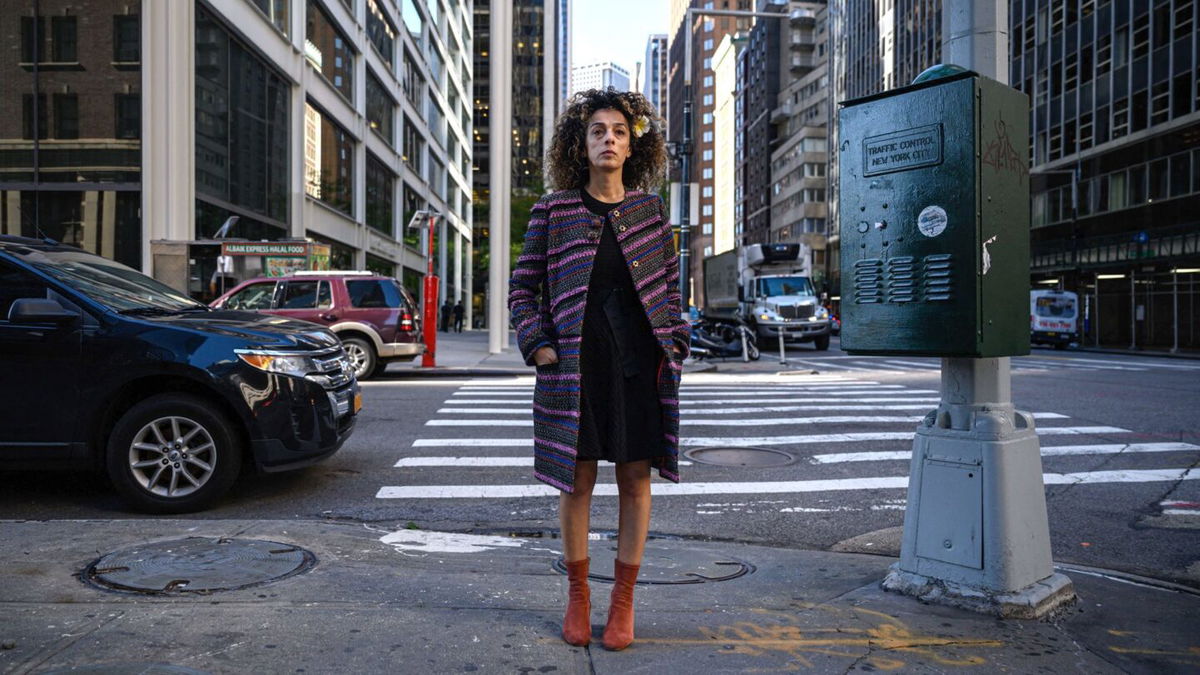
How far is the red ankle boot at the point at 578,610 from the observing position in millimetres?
3393

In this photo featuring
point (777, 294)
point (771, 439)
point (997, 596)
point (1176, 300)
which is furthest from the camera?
point (1176, 300)

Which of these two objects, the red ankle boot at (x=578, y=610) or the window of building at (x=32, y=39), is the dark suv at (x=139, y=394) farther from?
the window of building at (x=32, y=39)

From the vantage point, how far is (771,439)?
9.55 meters

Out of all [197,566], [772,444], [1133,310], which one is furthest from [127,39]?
[1133,310]

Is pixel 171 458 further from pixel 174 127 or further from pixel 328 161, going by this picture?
pixel 328 161

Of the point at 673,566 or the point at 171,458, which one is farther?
the point at 171,458

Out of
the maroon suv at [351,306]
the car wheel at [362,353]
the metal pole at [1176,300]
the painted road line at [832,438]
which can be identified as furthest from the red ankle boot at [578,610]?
the metal pole at [1176,300]

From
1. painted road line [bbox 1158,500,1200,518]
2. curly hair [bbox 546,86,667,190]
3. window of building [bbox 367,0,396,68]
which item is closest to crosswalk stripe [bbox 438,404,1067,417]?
painted road line [bbox 1158,500,1200,518]

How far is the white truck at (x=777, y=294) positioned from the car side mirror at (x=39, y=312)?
81.4 ft

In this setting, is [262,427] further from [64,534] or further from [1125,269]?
[1125,269]

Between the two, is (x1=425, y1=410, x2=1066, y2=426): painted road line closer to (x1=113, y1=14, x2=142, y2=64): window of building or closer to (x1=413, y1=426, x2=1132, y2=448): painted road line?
(x1=413, y1=426, x2=1132, y2=448): painted road line

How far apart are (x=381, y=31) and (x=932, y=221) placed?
40269 millimetres

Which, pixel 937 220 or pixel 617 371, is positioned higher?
pixel 937 220

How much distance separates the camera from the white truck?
1196 inches
